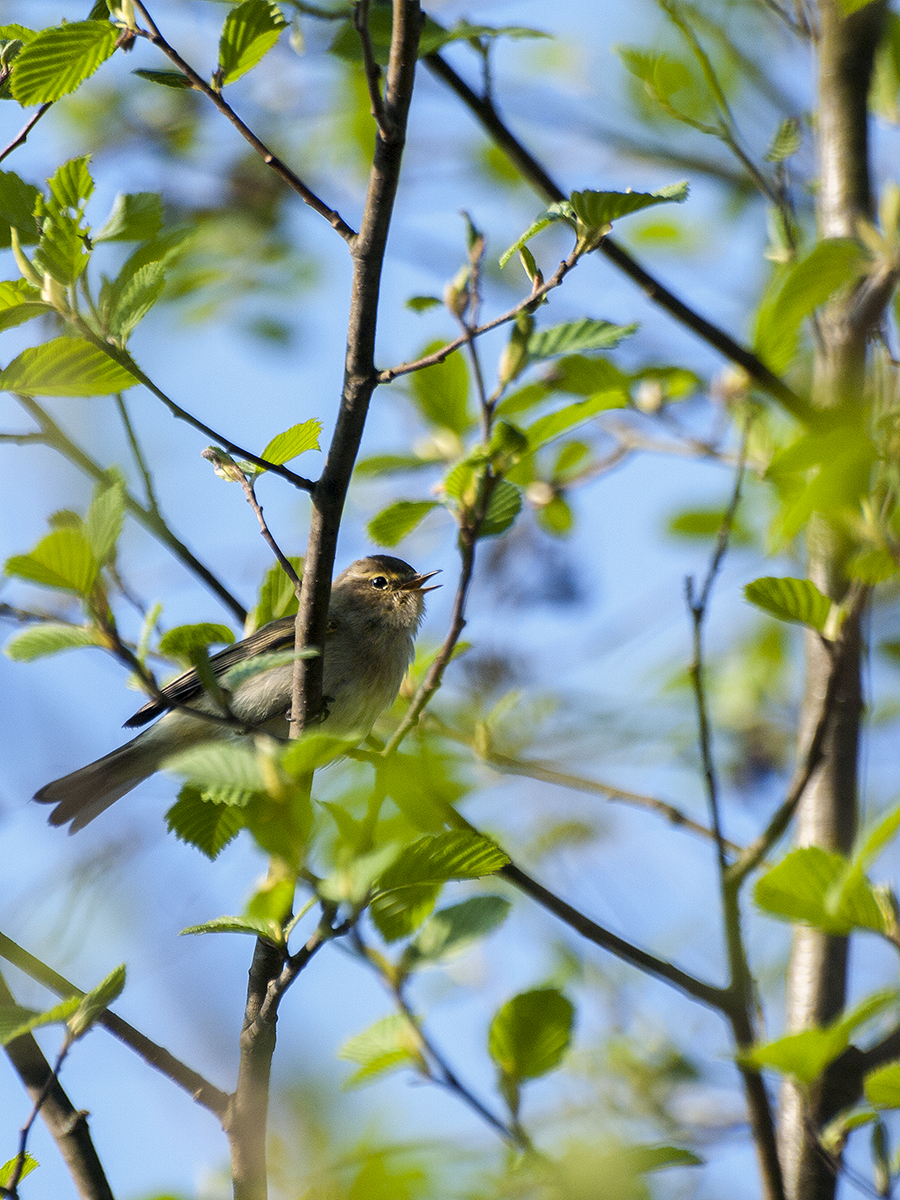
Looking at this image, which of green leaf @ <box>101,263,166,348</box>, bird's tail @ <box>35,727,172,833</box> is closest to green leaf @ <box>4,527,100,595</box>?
green leaf @ <box>101,263,166,348</box>

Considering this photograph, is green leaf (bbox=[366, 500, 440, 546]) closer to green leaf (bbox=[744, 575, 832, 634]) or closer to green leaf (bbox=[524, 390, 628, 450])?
green leaf (bbox=[524, 390, 628, 450])

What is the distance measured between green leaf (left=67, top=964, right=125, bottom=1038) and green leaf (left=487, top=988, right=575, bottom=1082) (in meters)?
0.68

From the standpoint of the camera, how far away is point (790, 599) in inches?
94.9

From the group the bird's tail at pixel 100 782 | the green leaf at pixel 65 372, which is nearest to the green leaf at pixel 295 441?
the green leaf at pixel 65 372

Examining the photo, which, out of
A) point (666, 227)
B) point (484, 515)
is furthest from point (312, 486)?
point (666, 227)

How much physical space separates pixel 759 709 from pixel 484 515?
3.42 m

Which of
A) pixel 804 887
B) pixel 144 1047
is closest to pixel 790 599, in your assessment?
pixel 804 887

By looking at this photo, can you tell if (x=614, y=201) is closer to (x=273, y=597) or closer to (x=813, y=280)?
(x=813, y=280)

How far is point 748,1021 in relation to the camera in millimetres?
2797

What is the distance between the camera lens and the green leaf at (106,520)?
1777 millimetres

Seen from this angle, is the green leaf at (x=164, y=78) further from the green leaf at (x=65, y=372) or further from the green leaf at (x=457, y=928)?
the green leaf at (x=457, y=928)

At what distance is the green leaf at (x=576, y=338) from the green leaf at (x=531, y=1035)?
1375 millimetres

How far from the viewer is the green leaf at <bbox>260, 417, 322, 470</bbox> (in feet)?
7.82

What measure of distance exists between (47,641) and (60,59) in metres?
1.18
